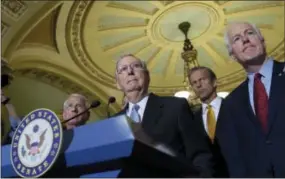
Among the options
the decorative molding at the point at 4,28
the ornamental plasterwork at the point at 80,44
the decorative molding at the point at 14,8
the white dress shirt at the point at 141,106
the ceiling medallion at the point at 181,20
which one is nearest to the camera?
the white dress shirt at the point at 141,106

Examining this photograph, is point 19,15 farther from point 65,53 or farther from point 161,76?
point 161,76

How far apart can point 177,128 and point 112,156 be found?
611mm

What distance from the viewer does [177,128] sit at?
1886 millimetres

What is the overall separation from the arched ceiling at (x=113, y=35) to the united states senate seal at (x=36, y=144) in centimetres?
585

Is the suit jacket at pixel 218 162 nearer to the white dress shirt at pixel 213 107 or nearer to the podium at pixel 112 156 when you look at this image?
the podium at pixel 112 156

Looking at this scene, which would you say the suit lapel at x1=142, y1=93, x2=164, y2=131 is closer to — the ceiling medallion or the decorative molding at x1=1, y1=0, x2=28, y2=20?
the decorative molding at x1=1, y1=0, x2=28, y2=20

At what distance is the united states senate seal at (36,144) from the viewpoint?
Answer: 4.68ft

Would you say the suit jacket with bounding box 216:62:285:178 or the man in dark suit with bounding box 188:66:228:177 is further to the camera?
the man in dark suit with bounding box 188:66:228:177

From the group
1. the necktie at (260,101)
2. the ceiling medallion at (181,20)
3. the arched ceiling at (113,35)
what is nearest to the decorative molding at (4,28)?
the arched ceiling at (113,35)

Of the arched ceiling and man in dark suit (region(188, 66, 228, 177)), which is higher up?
the arched ceiling

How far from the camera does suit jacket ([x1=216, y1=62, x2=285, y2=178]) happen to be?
6.21ft

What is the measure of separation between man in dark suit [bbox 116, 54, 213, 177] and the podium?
26 centimetres

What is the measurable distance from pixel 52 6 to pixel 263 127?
6.20 m

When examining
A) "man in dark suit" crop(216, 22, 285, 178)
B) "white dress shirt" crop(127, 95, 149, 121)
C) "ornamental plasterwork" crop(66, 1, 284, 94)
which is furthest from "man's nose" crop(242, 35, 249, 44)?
"ornamental plasterwork" crop(66, 1, 284, 94)
